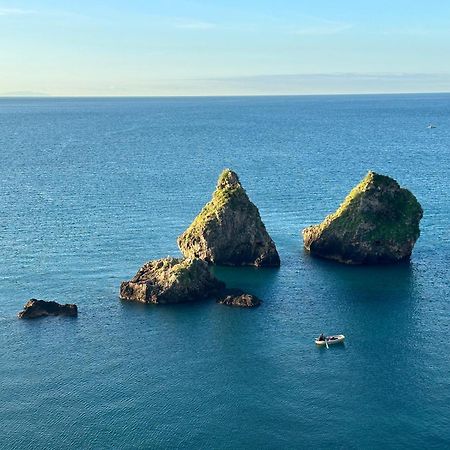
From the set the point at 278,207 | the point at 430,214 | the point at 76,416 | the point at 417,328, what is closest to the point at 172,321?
the point at 76,416

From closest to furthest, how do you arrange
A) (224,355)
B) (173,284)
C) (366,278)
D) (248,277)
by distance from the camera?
(224,355), (173,284), (366,278), (248,277)

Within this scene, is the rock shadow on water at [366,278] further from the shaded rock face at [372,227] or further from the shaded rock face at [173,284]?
the shaded rock face at [173,284]

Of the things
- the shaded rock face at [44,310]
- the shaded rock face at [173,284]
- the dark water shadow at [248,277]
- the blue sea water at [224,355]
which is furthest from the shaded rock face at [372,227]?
the shaded rock face at [44,310]

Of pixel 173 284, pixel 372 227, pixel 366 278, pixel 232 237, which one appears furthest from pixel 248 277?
pixel 372 227

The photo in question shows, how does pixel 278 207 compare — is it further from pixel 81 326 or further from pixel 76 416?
pixel 76 416

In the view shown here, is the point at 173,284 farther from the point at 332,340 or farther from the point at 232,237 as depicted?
the point at 332,340

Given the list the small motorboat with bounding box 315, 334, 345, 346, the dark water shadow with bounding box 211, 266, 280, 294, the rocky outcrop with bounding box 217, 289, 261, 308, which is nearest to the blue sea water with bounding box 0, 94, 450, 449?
the dark water shadow with bounding box 211, 266, 280, 294
